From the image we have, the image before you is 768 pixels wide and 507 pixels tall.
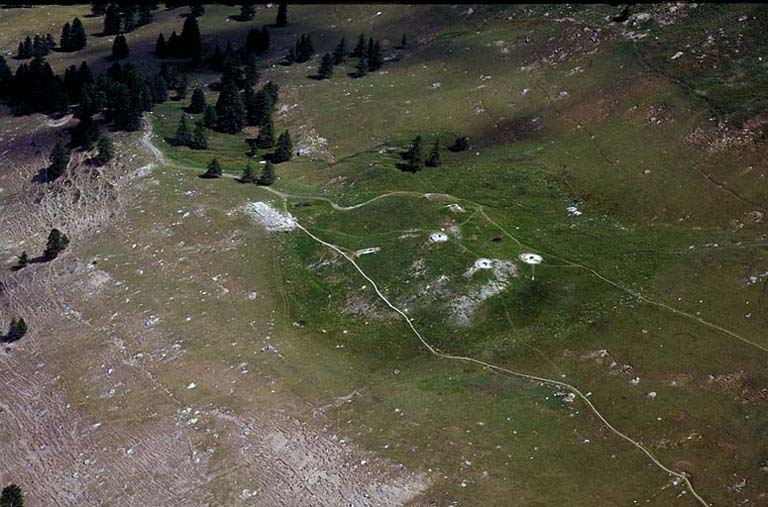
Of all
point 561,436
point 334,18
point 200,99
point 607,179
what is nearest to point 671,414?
point 561,436

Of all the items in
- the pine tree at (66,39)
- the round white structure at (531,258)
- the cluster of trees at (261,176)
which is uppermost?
the round white structure at (531,258)

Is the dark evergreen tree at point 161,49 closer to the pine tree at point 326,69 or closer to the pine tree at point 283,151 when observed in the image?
the pine tree at point 326,69

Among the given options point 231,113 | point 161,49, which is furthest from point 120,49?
point 231,113

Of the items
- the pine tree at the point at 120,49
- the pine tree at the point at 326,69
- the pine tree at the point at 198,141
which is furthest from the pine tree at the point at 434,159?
the pine tree at the point at 120,49

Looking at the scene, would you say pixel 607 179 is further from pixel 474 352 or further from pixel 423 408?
pixel 423 408

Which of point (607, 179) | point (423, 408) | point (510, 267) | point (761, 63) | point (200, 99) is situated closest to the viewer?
point (423, 408)
